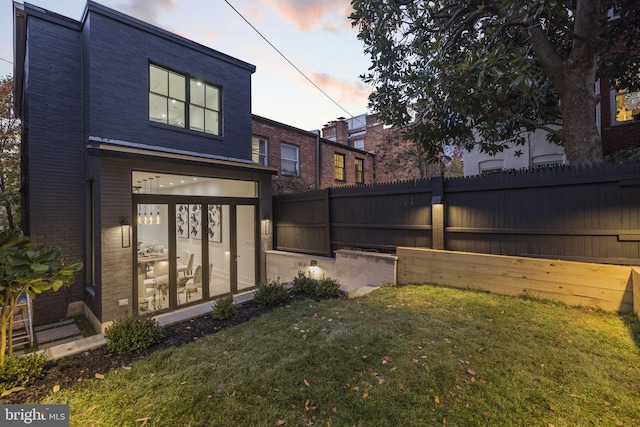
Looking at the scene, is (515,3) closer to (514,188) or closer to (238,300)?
(514,188)

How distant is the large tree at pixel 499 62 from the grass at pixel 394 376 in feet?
11.3

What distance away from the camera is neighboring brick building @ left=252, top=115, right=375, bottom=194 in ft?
37.7

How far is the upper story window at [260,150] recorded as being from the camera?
36.9 feet

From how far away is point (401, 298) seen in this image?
5.27 metres

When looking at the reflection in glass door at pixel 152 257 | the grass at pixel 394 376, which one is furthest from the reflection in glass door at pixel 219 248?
the grass at pixel 394 376

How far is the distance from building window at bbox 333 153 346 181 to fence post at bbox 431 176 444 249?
29.3 ft

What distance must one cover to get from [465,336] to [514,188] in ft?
10.5

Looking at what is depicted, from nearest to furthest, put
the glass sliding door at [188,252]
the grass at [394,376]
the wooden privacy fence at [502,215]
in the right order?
the grass at [394,376] < the wooden privacy fence at [502,215] < the glass sliding door at [188,252]

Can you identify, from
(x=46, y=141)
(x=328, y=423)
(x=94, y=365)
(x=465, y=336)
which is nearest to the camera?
(x=328, y=423)

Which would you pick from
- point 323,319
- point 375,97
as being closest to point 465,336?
point 323,319

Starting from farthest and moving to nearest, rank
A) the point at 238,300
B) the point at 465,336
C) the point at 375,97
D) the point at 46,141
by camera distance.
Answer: the point at 375,97
the point at 46,141
the point at 238,300
the point at 465,336

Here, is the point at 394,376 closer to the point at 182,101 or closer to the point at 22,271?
the point at 22,271

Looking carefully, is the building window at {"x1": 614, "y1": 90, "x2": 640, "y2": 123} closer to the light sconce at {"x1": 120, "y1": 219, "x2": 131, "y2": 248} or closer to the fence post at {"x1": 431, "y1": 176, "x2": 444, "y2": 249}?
the fence post at {"x1": 431, "y1": 176, "x2": 444, "y2": 249}

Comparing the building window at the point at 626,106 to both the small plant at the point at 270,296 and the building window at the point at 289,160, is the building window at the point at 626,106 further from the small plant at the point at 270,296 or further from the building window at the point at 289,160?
the building window at the point at 289,160
